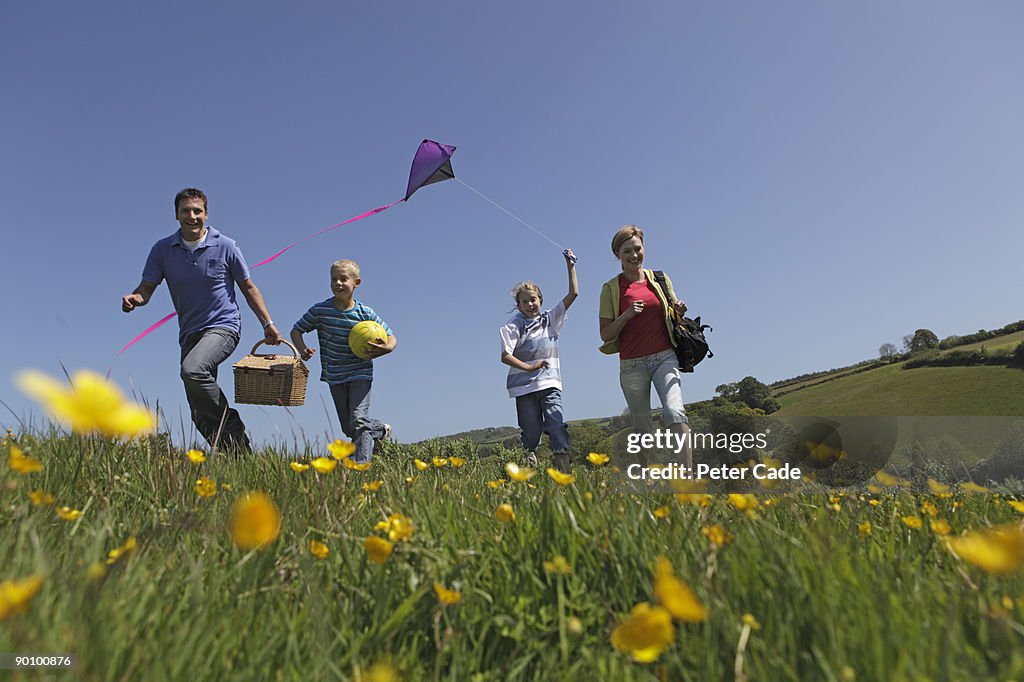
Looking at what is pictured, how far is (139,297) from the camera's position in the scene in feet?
16.1

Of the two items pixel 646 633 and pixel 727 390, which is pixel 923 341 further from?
pixel 646 633

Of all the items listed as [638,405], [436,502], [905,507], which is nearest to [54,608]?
[436,502]

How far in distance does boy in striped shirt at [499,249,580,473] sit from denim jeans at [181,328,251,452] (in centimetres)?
275

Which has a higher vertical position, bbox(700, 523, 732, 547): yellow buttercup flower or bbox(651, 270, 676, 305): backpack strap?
bbox(651, 270, 676, 305): backpack strap

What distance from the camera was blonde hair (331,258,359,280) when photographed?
5798mm

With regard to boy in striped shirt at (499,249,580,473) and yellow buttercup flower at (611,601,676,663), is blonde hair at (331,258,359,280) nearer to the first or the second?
boy in striped shirt at (499,249,580,473)

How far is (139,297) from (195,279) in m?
0.46

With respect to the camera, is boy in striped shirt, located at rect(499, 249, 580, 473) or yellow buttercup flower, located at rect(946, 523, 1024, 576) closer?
yellow buttercup flower, located at rect(946, 523, 1024, 576)

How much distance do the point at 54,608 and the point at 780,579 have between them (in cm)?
147

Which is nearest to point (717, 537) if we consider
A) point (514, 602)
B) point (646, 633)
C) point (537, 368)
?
point (646, 633)

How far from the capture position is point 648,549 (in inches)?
56.9

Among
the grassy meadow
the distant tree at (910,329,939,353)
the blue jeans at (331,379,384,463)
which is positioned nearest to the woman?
the blue jeans at (331,379,384,463)

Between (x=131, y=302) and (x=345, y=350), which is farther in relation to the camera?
(x=345, y=350)

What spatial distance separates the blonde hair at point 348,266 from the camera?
5798 mm
